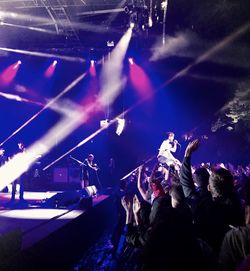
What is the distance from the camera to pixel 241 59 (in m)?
16.9

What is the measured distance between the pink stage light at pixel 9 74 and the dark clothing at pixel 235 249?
1416cm

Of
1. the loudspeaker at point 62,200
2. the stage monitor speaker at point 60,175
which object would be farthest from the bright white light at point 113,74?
the loudspeaker at point 62,200

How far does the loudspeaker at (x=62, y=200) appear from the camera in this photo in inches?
303

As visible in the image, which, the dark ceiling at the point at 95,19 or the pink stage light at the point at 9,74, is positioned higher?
the dark ceiling at the point at 95,19

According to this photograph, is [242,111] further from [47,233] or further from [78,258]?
[47,233]

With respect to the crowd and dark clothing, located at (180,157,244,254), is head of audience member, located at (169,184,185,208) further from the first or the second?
dark clothing, located at (180,157,244,254)

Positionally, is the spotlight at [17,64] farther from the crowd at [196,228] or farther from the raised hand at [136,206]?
the raised hand at [136,206]

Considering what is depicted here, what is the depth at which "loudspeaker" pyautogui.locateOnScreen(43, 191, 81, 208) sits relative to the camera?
7.69m

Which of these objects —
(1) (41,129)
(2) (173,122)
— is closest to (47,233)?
(1) (41,129)

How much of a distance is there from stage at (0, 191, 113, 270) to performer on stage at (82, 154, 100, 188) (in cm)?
281

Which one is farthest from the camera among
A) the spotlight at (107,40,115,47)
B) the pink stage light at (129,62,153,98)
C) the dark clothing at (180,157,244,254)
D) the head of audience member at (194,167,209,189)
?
the pink stage light at (129,62,153,98)

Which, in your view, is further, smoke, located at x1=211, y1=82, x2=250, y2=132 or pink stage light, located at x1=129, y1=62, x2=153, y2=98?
smoke, located at x1=211, y1=82, x2=250, y2=132

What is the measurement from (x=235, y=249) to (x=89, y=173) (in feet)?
35.4

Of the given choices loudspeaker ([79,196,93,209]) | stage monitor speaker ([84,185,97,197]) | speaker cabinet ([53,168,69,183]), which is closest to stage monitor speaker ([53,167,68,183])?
speaker cabinet ([53,168,69,183])
